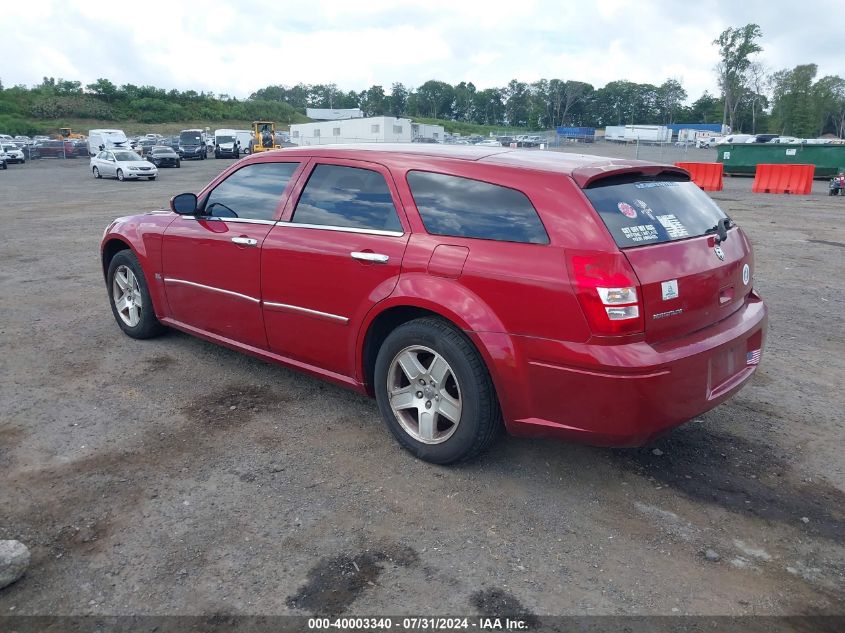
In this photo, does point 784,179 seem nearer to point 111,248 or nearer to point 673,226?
point 673,226

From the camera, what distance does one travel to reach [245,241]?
15.0ft

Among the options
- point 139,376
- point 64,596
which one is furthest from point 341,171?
point 64,596

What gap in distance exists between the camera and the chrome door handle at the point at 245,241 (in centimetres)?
451

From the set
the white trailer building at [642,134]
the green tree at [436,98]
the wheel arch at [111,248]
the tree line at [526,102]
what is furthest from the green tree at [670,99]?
the wheel arch at [111,248]

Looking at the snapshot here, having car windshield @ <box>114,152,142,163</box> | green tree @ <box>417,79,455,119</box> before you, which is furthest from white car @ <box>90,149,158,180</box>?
green tree @ <box>417,79,455,119</box>

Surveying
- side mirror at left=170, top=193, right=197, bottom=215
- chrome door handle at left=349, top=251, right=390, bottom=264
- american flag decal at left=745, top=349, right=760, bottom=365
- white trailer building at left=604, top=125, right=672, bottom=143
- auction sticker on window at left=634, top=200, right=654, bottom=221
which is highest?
auction sticker on window at left=634, top=200, right=654, bottom=221

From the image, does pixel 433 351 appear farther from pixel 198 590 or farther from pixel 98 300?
pixel 98 300

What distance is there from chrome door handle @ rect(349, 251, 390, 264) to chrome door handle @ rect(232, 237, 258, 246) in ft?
2.97

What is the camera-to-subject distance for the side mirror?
4992 mm

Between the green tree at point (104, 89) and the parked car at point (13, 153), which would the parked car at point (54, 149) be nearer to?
the parked car at point (13, 153)

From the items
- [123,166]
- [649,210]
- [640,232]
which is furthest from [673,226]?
[123,166]

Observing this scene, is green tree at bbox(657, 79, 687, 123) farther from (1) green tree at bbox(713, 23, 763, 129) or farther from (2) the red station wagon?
(2) the red station wagon

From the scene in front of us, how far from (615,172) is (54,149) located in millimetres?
54815

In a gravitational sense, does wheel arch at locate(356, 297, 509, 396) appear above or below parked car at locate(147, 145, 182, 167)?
above
